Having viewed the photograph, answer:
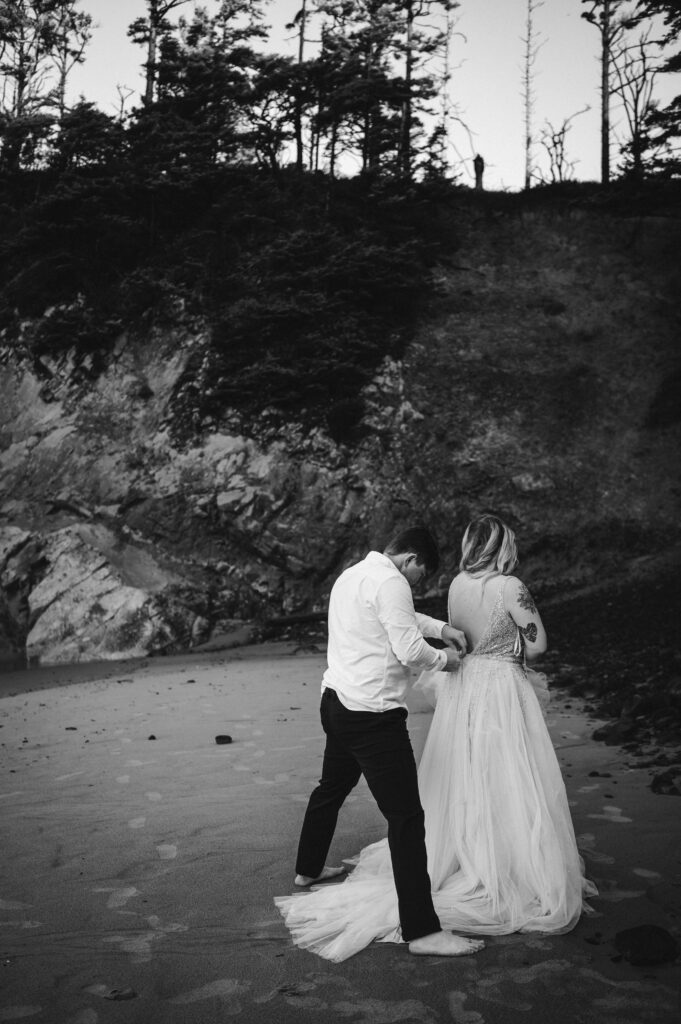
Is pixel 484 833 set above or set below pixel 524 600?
below

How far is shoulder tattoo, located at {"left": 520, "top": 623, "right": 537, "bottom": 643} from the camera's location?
14.1ft

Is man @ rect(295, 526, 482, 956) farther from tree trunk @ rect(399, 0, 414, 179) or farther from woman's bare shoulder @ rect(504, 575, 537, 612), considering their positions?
tree trunk @ rect(399, 0, 414, 179)

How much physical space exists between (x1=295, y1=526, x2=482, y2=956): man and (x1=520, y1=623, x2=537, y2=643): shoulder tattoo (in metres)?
0.34

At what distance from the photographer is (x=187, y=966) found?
11.5 ft

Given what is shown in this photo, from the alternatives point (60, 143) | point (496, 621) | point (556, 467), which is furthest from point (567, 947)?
point (60, 143)

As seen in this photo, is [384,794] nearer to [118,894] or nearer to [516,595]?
[516,595]

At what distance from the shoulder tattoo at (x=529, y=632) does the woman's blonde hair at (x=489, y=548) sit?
0.31 m

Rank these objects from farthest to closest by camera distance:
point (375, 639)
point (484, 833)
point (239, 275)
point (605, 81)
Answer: point (605, 81)
point (239, 275)
point (484, 833)
point (375, 639)

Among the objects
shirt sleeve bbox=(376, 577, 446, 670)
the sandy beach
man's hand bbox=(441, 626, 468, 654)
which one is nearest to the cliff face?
the sandy beach

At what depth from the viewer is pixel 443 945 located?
11.8 feet

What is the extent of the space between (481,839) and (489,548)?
1.49m

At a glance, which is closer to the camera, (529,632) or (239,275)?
(529,632)

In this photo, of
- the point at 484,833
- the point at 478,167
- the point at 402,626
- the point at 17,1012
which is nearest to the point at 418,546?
the point at 402,626

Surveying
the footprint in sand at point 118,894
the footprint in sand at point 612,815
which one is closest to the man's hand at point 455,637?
the footprint in sand at point 612,815
